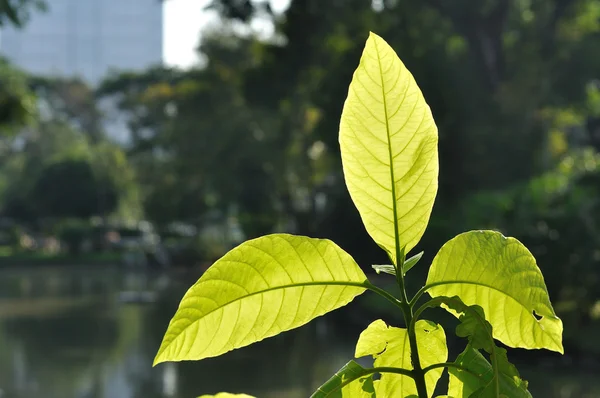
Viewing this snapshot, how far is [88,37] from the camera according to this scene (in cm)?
8556

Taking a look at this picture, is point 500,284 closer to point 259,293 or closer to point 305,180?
point 259,293

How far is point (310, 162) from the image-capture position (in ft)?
55.4

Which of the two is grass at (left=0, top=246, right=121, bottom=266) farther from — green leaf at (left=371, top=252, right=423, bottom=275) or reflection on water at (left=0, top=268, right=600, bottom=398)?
green leaf at (left=371, top=252, right=423, bottom=275)

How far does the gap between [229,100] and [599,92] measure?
7672 millimetres

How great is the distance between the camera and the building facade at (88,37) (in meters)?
84.2

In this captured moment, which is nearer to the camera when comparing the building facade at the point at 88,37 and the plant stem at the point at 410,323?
the plant stem at the point at 410,323

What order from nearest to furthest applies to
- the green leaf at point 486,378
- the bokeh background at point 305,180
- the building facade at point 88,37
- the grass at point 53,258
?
1. the green leaf at point 486,378
2. the bokeh background at point 305,180
3. the grass at point 53,258
4. the building facade at point 88,37

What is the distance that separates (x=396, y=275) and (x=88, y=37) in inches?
3494

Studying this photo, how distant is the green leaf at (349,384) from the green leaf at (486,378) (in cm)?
5

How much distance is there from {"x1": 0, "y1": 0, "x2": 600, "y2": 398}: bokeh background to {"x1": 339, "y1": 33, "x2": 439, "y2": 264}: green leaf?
5.73 meters

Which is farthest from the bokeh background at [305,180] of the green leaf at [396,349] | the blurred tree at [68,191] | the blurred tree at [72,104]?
the blurred tree at [72,104]

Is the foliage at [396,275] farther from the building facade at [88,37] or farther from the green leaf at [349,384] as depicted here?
the building facade at [88,37]

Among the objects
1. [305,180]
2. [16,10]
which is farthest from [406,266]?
[305,180]

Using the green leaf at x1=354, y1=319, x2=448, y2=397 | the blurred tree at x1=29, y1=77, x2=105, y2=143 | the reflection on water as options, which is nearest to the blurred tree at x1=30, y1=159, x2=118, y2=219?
the blurred tree at x1=29, y1=77, x2=105, y2=143
